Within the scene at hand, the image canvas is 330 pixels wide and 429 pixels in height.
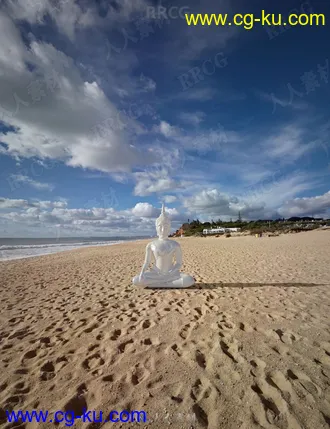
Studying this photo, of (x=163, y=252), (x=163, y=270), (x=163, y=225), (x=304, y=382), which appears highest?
(x=163, y=225)

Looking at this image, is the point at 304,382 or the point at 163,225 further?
the point at 163,225

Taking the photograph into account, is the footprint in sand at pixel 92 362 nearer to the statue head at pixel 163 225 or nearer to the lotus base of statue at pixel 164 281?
Result: the lotus base of statue at pixel 164 281

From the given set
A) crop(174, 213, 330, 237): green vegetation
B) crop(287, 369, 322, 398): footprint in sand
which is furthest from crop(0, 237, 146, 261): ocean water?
crop(174, 213, 330, 237): green vegetation

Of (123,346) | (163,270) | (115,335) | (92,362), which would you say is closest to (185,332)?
(123,346)

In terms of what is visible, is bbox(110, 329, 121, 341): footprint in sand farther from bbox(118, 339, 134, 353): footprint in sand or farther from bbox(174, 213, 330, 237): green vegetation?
bbox(174, 213, 330, 237): green vegetation

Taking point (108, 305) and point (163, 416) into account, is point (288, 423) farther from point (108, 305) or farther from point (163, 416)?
point (108, 305)

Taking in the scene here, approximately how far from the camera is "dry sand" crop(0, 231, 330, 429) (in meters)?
2.34

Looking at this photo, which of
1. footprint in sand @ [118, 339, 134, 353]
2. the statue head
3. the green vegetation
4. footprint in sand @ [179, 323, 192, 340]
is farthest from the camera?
the green vegetation

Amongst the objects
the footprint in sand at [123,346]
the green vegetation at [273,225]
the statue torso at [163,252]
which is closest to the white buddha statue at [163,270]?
the statue torso at [163,252]

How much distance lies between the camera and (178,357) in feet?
10.4

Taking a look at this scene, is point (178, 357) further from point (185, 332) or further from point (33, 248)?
point (33, 248)

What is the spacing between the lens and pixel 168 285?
6508 mm

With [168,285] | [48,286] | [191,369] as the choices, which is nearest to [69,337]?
[191,369]

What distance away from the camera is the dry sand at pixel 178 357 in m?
2.34
